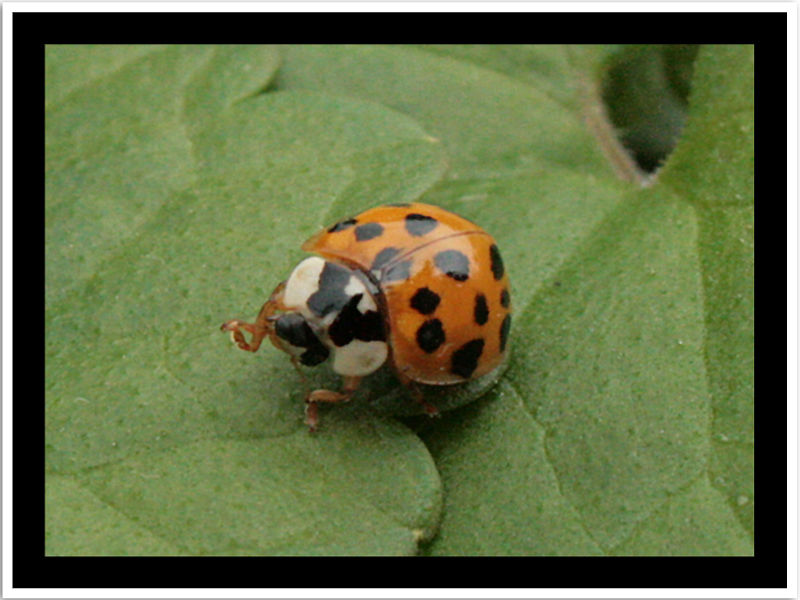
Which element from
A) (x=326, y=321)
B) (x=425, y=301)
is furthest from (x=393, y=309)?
(x=326, y=321)

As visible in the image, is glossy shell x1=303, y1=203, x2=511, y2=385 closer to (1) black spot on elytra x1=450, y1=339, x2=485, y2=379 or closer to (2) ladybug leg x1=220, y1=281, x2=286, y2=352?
(1) black spot on elytra x1=450, y1=339, x2=485, y2=379

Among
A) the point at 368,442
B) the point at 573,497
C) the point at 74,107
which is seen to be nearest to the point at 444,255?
the point at 368,442

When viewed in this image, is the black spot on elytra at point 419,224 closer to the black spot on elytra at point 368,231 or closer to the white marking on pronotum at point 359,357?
the black spot on elytra at point 368,231

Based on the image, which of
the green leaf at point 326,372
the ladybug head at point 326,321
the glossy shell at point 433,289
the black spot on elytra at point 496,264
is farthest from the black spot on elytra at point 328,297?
the black spot on elytra at point 496,264

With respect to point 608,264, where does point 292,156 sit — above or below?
above

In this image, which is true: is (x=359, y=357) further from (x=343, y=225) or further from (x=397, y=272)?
(x=343, y=225)

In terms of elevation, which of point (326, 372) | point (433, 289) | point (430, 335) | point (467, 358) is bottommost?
point (326, 372)

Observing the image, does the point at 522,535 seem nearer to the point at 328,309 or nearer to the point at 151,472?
the point at 328,309

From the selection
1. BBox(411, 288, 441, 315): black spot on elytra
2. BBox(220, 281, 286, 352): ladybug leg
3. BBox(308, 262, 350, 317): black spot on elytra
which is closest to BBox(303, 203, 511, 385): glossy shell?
BBox(411, 288, 441, 315): black spot on elytra
